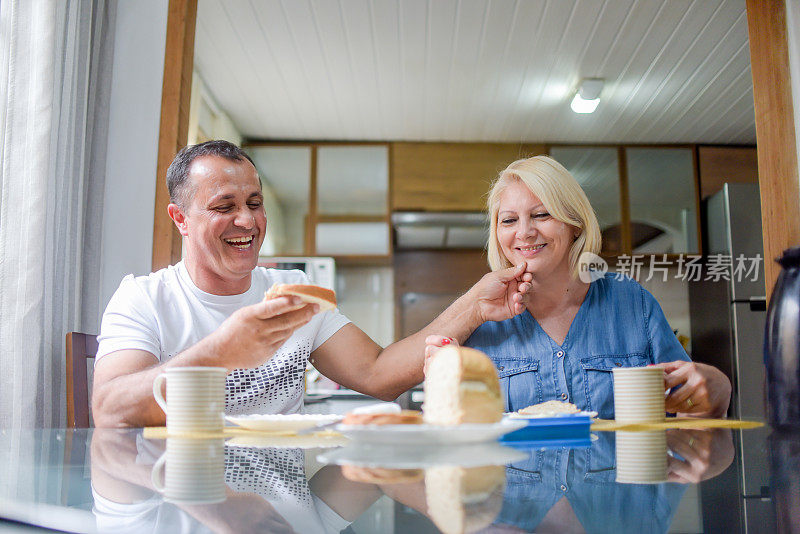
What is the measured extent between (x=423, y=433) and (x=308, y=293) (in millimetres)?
478

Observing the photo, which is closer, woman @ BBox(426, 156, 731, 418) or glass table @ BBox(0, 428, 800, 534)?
glass table @ BBox(0, 428, 800, 534)

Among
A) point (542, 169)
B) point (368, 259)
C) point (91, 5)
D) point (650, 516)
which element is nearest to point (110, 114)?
point (91, 5)

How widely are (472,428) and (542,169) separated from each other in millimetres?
1117

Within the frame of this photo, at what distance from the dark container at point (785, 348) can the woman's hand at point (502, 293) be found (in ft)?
1.76

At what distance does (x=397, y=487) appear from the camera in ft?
1.66

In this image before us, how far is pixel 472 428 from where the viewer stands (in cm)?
64

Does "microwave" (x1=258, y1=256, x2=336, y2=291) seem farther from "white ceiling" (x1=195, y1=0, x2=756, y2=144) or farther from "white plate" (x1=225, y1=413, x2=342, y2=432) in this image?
"white plate" (x1=225, y1=413, x2=342, y2=432)

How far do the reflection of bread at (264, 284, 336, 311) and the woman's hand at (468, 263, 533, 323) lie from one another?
22.2 inches

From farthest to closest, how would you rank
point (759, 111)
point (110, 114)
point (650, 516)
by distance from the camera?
point (759, 111) → point (110, 114) → point (650, 516)

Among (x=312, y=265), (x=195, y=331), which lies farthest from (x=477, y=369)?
(x=312, y=265)

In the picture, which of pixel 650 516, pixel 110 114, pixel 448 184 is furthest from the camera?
pixel 448 184

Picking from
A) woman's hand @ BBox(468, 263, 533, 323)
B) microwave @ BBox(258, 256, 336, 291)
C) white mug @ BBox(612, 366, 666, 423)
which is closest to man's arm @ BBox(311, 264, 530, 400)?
woman's hand @ BBox(468, 263, 533, 323)

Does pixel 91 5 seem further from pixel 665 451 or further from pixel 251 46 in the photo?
pixel 665 451

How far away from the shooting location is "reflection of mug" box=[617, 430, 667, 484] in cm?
56
